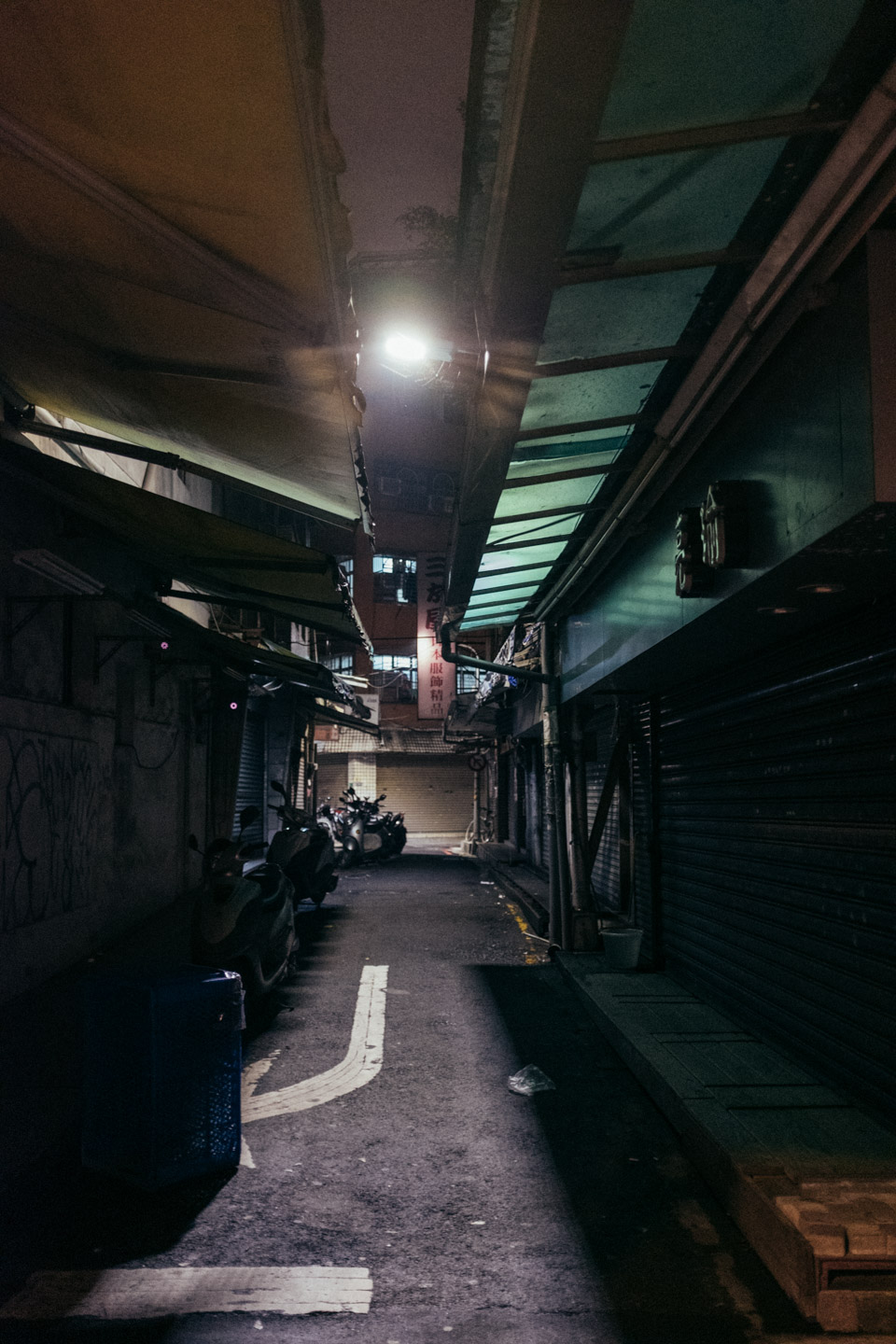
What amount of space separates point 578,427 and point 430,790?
108ft

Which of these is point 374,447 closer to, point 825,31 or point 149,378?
point 149,378

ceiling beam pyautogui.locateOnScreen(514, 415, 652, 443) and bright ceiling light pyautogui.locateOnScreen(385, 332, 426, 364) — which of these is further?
bright ceiling light pyautogui.locateOnScreen(385, 332, 426, 364)

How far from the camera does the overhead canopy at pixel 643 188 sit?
2.62 meters

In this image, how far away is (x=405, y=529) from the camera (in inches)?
1570

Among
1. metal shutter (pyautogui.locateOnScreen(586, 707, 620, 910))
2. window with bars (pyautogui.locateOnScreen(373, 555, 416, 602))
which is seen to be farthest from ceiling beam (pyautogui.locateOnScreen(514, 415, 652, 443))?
window with bars (pyautogui.locateOnScreen(373, 555, 416, 602))

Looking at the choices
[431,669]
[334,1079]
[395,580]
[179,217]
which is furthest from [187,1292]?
[395,580]

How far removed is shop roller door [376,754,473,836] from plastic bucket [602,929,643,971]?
94.2ft

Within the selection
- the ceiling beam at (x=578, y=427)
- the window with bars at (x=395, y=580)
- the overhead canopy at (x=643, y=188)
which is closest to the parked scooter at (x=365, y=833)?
the overhead canopy at (x=643, y=188)

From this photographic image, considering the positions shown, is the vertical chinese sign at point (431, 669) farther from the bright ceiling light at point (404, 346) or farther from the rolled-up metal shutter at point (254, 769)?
the bright ceiling light at point (404, 346)

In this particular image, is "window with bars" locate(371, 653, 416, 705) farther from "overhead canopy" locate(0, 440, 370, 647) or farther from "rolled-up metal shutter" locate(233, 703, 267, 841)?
"overhead canopy" locate(0, 440, 370, 647)

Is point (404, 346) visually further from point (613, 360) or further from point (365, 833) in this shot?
point (365, 833)

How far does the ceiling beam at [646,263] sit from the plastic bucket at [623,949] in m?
6.39

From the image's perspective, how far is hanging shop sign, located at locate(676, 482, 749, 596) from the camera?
4.35 meters

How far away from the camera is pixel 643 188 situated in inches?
129
